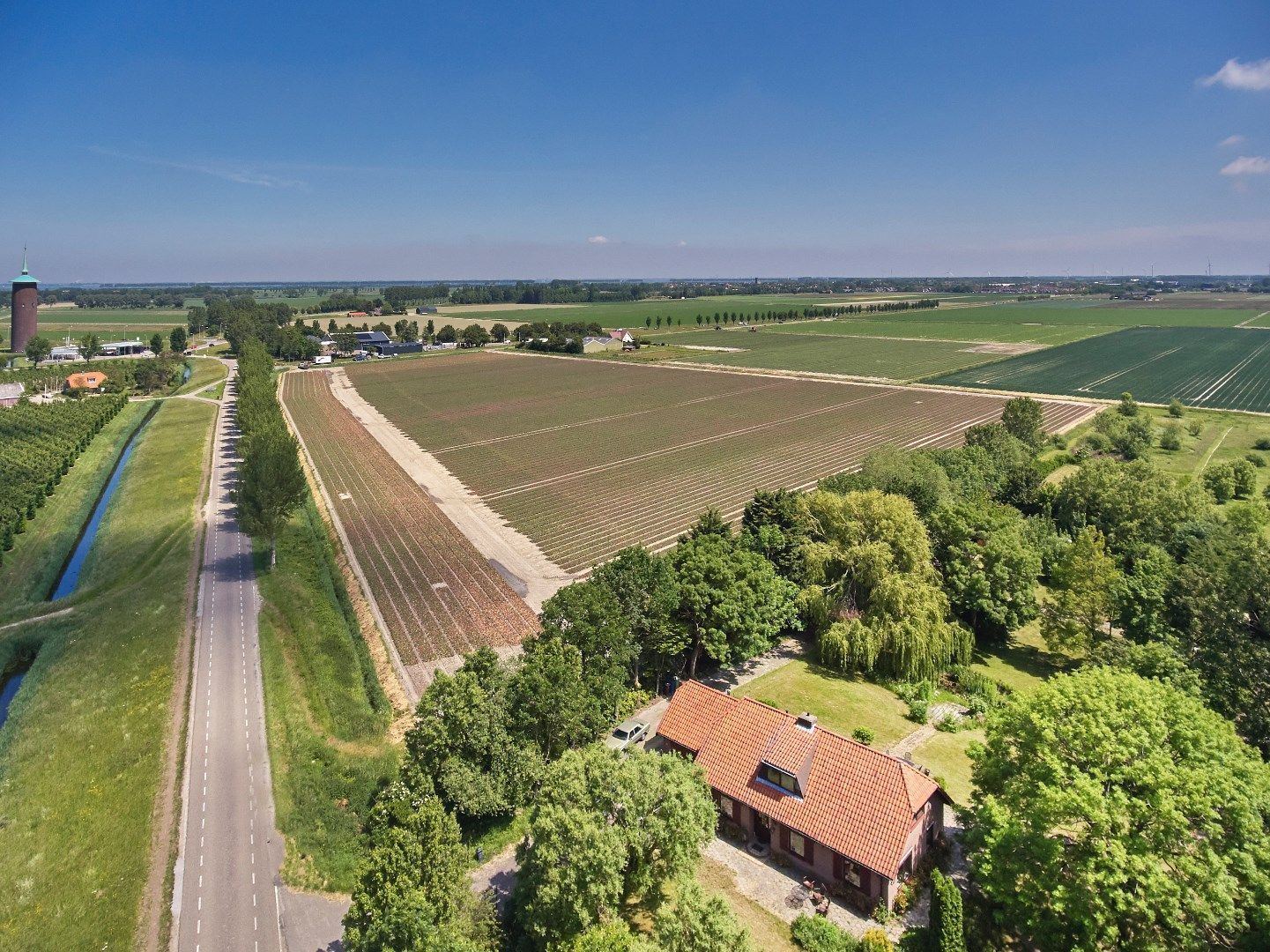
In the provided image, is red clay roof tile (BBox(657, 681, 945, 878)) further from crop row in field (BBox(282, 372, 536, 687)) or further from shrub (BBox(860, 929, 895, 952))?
crop row in field (BBox(282, 372, 536, 687))

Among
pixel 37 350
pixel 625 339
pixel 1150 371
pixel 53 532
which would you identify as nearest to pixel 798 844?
pixel 53 532

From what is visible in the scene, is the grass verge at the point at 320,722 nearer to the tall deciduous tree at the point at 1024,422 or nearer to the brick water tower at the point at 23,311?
the tall deciduous tree at the point at 1024,422

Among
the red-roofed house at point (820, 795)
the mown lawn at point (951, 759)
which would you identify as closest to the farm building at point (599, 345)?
the mown lawn at point (951, 759)

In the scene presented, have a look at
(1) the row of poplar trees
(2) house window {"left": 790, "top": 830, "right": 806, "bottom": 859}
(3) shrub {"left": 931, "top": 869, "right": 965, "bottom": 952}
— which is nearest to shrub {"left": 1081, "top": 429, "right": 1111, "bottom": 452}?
(2) house window {"left": 790, "top": 830, "right": 806, "bottom": 859}

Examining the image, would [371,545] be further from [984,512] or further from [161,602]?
[984,512]

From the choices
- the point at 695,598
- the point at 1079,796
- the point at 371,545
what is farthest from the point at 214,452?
the point at 1079,796
